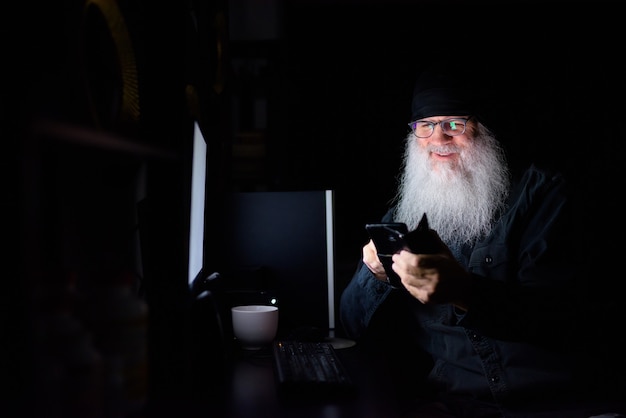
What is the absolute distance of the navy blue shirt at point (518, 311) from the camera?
127 cm

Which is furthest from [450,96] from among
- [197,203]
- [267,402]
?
[267,402]

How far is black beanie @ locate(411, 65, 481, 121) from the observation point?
1.70m

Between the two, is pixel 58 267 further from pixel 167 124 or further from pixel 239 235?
pixel 239 235

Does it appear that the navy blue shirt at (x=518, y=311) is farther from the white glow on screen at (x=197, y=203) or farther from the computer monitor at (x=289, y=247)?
the white glow on screen at (x=197, y=203)

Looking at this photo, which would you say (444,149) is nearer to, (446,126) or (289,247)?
(446,126)

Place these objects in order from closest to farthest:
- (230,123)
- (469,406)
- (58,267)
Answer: (58,267), (469,406), (230,123)

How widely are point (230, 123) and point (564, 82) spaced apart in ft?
6.69

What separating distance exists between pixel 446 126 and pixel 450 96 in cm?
10

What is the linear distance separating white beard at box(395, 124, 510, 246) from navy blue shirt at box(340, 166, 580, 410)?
97 millimetres

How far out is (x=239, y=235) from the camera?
1.81 m

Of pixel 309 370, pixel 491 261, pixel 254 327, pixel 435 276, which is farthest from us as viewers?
pixel 491 261

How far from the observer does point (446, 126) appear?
1.75 meters

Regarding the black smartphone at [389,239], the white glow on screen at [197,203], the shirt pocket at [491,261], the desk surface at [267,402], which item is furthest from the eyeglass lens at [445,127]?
the desk surface at [267,402]

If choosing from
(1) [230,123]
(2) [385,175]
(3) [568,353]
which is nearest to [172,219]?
(3) [568,353]
